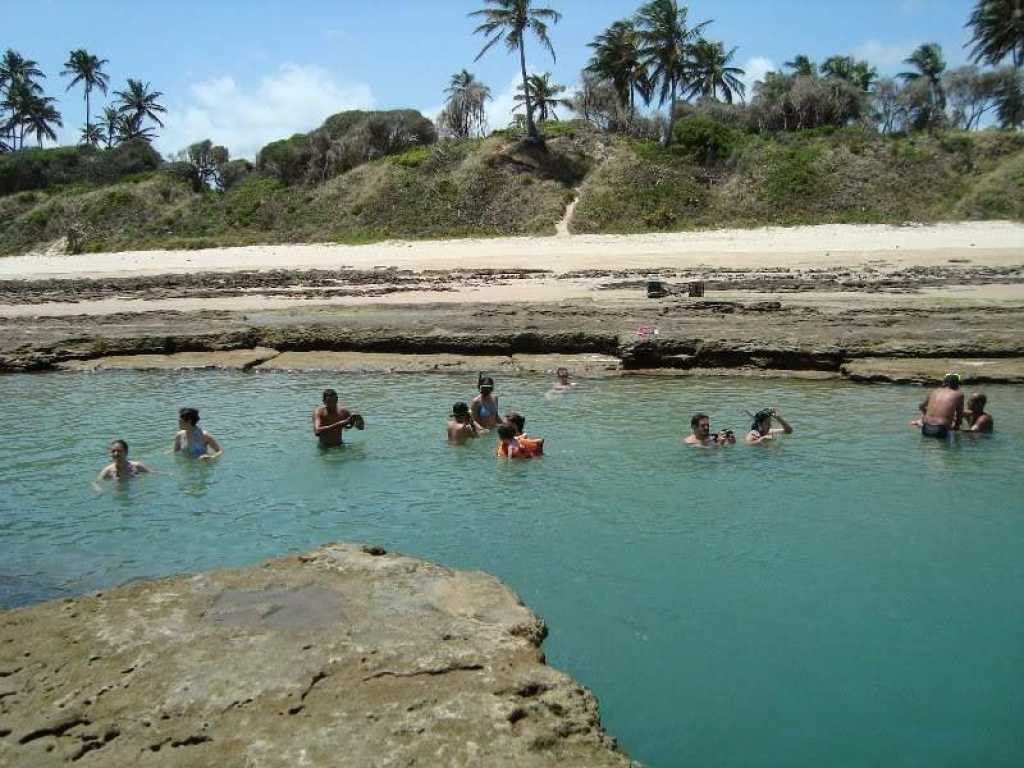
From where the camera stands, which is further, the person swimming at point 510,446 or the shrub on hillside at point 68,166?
the shrub on hillside at point 68,166

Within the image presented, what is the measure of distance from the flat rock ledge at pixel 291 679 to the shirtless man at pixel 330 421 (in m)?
5.38

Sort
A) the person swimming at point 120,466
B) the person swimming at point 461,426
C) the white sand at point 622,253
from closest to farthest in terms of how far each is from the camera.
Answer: the person swimming at point 120,466 < the person swimming at point 461,426 < the white sand at point 622,253

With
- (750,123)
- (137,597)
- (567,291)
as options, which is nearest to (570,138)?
(750,123)

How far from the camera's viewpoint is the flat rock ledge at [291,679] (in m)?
3.27

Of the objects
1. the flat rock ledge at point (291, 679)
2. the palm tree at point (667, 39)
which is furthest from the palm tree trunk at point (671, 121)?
the flat rock ledge at point (291, 679)

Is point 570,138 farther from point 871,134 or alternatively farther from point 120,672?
point 120,672

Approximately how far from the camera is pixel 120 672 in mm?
3789

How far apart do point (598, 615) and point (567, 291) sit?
1643cm

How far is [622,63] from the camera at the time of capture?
4900 centimetres

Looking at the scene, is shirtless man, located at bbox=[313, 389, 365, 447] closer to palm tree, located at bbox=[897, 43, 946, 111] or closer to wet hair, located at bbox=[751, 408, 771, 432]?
wet hair, located at bbox=[751, 408, 771, 432]

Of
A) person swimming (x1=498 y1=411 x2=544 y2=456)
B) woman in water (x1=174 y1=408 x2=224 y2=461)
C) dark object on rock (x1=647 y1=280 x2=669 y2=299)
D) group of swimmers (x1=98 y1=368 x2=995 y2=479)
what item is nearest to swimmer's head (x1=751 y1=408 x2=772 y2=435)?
group of swimmers (x1=98 y1=368 x2=995 y2=479)

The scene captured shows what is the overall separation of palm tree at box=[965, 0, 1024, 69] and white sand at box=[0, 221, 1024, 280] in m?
24.8

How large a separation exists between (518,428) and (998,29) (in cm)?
5121

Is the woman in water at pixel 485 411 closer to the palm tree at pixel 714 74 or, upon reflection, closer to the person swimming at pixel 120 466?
the person swimming at pixel 120 466
